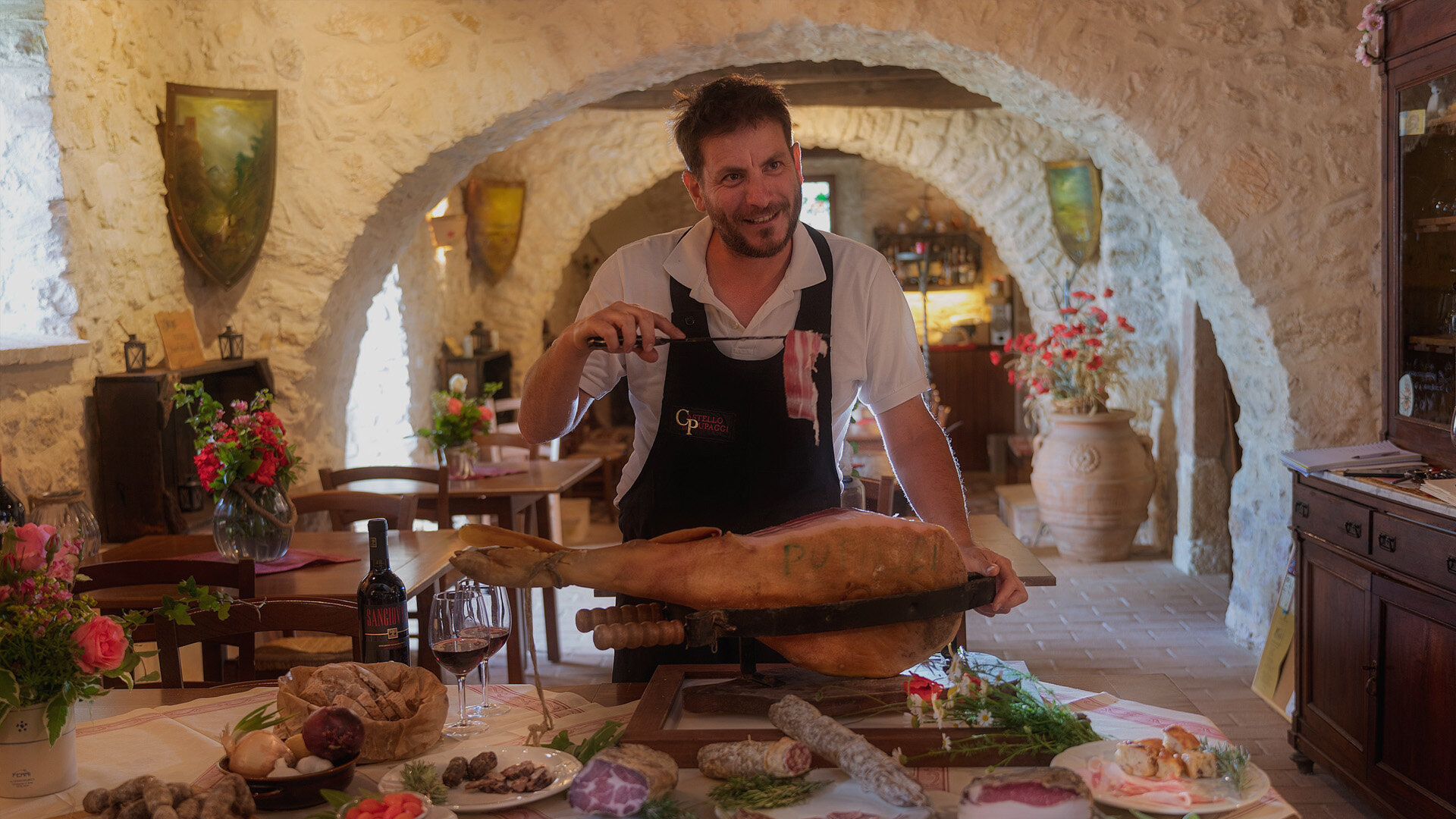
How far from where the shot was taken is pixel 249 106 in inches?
176

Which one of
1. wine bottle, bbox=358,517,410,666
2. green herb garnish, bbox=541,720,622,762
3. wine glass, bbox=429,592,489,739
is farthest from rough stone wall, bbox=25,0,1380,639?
green herb garnish, bbox=541,720,622,762

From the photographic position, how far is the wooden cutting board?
1461mm

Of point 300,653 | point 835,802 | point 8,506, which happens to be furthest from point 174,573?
point 835,802

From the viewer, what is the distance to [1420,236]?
319 cm

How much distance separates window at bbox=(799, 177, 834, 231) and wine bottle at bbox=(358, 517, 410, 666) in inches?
365

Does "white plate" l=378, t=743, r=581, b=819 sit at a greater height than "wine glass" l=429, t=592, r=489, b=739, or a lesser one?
lesser

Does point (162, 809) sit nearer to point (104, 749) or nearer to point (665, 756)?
point (104, 749)

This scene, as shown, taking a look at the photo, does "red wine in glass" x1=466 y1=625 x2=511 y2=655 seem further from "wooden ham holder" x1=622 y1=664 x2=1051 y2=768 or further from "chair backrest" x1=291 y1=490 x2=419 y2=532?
"chair backrest" x1=291 y1=490 x2=419 y2=532

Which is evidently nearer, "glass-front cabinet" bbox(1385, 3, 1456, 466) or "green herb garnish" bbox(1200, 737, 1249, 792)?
"green herb garnish" bbox(1200, 737, 1249, 792)

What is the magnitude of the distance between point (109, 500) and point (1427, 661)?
390cm

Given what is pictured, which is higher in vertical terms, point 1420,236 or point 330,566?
point 1420,236

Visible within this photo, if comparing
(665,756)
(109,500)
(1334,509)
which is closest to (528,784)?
(665,756)

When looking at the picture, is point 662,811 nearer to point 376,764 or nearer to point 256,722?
point 376,764

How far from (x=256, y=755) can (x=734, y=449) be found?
0.88 meters
